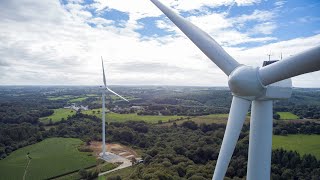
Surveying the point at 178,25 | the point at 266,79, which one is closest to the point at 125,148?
the point at 178,25

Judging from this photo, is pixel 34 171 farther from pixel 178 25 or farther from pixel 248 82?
pixel 248 82

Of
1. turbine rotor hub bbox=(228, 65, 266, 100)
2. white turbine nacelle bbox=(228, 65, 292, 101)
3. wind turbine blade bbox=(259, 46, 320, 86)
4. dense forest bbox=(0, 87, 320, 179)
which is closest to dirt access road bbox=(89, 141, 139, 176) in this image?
dense forest bbox=(0, 87, 320, 179)

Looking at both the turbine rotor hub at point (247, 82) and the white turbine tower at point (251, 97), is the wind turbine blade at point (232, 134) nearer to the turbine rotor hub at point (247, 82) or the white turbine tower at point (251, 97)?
the white turbine tower at point (251, 97)

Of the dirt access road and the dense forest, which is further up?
the dense forest

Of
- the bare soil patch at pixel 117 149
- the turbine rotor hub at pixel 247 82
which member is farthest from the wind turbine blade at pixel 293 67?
the bare soil patch at pixel 117 149

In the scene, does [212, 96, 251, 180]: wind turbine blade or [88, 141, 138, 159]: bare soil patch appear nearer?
[212, 96, 251, 180]: wind turbine blade

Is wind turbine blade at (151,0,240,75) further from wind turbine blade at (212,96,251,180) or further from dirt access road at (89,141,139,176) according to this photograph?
dirt access road at (89,141,139,176)

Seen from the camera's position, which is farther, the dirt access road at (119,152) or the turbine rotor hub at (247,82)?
the dirt access road at (119,152)
